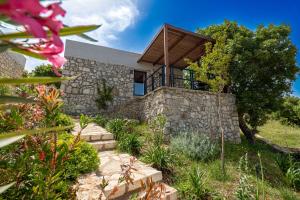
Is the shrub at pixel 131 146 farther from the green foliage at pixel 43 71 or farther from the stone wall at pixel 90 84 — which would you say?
the green foliage at pixel 43 71

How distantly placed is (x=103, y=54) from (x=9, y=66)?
520cm

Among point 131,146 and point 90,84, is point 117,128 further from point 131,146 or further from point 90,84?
point 90,84

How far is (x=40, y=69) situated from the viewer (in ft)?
48.6

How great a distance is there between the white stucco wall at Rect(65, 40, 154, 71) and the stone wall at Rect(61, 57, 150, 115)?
0.78 ft

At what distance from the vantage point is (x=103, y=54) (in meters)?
11.9

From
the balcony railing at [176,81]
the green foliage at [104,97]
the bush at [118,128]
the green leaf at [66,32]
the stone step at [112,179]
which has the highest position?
the balcony railing at [176,81]

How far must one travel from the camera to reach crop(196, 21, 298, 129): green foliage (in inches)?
301

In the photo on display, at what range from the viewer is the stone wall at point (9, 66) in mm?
10291

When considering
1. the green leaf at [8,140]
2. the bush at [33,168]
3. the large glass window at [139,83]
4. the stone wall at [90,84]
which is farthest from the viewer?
the large glass window at [139,83]

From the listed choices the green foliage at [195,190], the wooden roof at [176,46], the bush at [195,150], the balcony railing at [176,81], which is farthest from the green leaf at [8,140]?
the balcony railing at [176,81]

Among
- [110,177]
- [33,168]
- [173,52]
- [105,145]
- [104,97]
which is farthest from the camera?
[104,97]

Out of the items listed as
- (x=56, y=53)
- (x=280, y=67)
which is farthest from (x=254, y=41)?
(x=56, y=53)

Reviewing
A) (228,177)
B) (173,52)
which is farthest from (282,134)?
(228,177)

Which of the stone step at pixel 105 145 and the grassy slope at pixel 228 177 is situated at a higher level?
the stone step at pixel 105 145
